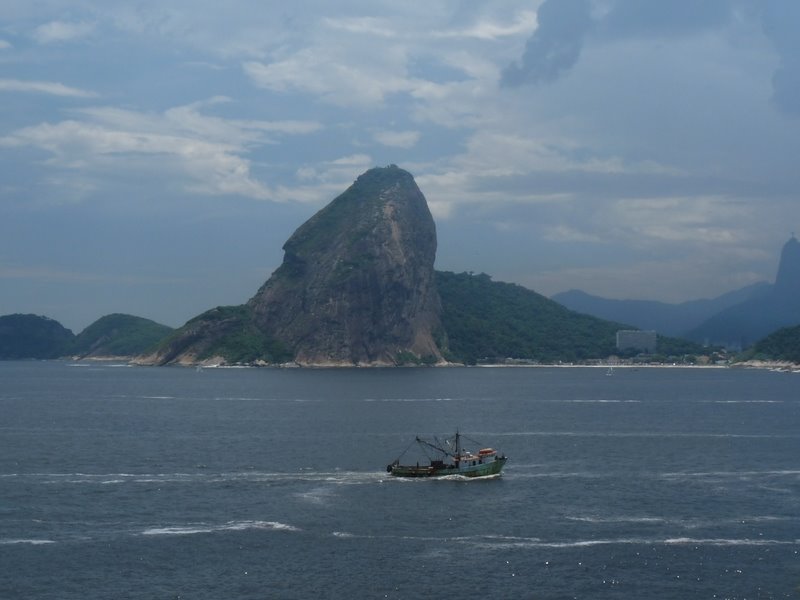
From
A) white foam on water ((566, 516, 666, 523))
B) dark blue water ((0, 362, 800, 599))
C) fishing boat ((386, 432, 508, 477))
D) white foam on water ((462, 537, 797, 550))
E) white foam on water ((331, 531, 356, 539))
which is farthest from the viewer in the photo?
fishing boat ((386, 432, 508, 477))

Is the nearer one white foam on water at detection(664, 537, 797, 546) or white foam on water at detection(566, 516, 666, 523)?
white foam on water at detection(664, 537, 797, 546)

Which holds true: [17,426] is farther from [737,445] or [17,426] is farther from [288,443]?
[737,445]

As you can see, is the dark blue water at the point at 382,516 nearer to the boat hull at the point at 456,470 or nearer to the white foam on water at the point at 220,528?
the white foam on water at the point at 220,528

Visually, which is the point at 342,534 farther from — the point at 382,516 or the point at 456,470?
the point at 456,470

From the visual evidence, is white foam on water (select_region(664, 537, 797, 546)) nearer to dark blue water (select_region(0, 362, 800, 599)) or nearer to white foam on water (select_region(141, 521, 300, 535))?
dark blue water (select_region(0, 362, 800, 599))

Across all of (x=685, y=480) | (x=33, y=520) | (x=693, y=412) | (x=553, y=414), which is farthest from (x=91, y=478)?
(x=693, y=412)

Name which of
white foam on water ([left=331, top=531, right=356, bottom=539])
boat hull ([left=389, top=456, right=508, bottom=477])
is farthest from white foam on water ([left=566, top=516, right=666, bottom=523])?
boat hull ([left=389, top=456, right=508, bottom=477])

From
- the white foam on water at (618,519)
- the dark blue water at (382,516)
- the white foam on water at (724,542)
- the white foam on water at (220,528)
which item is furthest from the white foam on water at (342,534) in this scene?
the white foam on water at (724,542)
